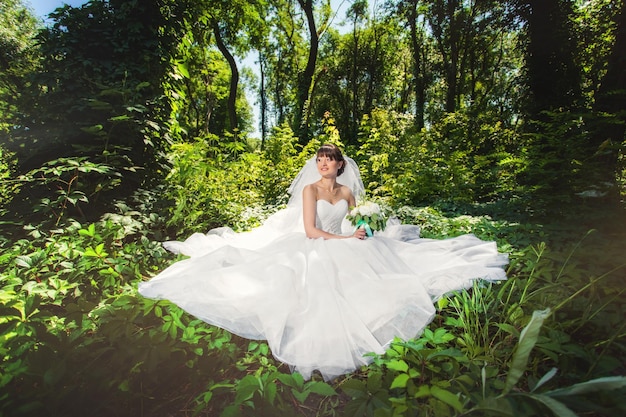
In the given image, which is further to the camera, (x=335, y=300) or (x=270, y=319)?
(x=335, y=300)

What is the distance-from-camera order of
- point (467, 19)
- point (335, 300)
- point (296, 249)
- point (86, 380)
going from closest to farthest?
point (86, 380) < point (335, 300) < point (296, 249) < point (467, 19)

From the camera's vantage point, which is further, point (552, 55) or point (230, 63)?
point (230, 63)

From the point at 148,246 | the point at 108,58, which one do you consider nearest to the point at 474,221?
the point at 148,246

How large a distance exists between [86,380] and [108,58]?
438 cm

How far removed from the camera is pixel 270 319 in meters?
1.99

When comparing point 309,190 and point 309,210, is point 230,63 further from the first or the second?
point 309,210

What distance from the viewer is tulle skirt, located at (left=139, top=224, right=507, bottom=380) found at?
1.87 metres

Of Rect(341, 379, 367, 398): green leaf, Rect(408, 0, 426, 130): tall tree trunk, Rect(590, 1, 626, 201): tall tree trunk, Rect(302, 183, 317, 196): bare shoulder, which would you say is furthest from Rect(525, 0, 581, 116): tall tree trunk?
Rect(341, 379, 367, 398): green leaf

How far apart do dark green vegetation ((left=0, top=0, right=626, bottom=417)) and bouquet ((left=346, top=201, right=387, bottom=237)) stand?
103 cm

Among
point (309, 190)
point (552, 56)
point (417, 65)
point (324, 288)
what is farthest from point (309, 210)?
point (417, 65)

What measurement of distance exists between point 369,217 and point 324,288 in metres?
1.10

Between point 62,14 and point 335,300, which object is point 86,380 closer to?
point 335,300

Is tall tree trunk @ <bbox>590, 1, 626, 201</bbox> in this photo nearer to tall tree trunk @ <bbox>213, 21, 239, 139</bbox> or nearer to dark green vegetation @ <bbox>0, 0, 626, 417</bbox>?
dark green vegetation @ <bbox>0, 0, 626, 417</bbox>

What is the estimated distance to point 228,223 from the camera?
489 centimetres
